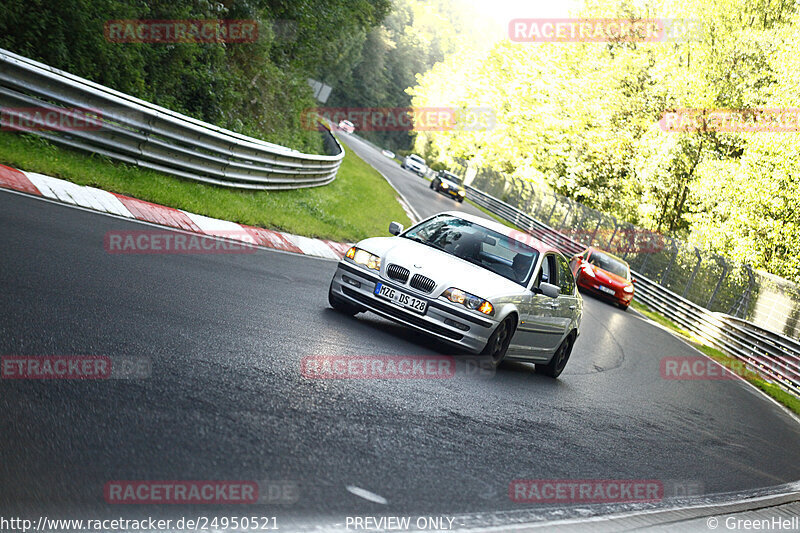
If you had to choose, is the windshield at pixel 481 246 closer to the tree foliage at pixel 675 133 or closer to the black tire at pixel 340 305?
the black tire at pixel 340 305

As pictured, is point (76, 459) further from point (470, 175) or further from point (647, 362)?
point (470, 175)

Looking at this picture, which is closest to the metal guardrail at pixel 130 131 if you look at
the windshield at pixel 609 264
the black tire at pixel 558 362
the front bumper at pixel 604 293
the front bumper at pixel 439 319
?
the front bumper at pixel 439 319

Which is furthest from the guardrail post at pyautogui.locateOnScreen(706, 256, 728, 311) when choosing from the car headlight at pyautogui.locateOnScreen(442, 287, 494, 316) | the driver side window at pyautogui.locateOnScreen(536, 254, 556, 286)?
the car headlight at pyautogui.locateOnScreen(442, 287, 494, 316)

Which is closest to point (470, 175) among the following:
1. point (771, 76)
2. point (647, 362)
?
point (771, 76)

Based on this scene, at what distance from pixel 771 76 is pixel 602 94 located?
443 inches

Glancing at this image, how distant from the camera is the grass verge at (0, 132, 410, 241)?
39.8ft

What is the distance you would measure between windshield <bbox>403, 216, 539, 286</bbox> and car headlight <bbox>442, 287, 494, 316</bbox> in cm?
88

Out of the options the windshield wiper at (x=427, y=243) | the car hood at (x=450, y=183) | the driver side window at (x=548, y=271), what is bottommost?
the windshield wiper at (x=427, y=243)

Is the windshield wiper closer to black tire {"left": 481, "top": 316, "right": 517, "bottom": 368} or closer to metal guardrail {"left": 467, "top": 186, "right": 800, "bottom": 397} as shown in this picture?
black tire {"left": 481, "top": 316, "right": 517, "bottom": 368}

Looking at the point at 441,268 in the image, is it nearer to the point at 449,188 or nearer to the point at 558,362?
the point at 558,362

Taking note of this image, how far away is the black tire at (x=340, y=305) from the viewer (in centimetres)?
964

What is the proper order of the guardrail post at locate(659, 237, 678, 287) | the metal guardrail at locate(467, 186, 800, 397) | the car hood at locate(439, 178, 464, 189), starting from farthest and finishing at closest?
the car hood at locate(439, 178, 464, 189) < the guardrail post at locate(659, 237, 678, 287) < the metal guardrail at locate(467, 186, 800, 397)

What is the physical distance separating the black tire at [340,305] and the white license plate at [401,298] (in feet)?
2.33

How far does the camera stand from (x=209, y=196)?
15.6m
